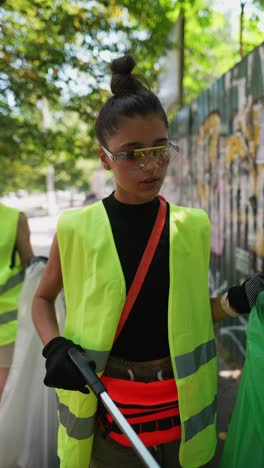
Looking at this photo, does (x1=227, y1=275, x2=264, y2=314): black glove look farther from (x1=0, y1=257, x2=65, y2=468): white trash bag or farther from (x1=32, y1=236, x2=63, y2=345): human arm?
(x1=0, y1=257, x2=65, y2=468): white trash bag

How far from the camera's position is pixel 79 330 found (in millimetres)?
1400

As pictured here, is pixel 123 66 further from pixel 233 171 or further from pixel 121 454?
pixel 233 171

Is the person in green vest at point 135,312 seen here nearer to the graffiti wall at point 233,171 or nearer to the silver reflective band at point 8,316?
the silver reflective band at point 8,316

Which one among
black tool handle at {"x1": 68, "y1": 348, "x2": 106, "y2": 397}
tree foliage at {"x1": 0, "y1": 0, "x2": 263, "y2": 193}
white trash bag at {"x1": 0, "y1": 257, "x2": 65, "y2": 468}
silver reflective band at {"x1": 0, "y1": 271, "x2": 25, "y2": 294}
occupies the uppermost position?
tree foliage at {"x1": 0, "y1": 0, "x2": 263, "y2": 193}

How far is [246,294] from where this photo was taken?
4.78 feet

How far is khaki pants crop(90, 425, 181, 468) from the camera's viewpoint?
1424 mm

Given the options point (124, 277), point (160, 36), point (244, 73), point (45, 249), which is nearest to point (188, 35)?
point (160, 36)

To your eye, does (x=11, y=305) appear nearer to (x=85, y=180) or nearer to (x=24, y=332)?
(x=24, y=332)

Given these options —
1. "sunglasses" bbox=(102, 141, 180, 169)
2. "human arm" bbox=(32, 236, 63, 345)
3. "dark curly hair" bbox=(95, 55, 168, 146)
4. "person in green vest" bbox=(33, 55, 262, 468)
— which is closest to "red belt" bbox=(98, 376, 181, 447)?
"person in green vest" bbox=(33, 55, 262, 468)

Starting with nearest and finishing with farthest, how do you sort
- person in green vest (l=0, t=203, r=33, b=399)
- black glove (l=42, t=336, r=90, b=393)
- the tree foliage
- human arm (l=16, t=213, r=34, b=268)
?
black glove (l=42, t=336, r=90, b=393), person in green vest (l=0, t=203, r=33, b=399), human arm (l=16, t=213, r=34, b=268), the tree foliage

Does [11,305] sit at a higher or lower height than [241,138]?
lower

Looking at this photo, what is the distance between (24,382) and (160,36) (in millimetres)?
6224

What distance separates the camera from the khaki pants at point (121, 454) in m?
1.42

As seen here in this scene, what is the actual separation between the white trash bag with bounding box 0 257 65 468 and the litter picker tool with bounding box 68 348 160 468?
1022 mm
